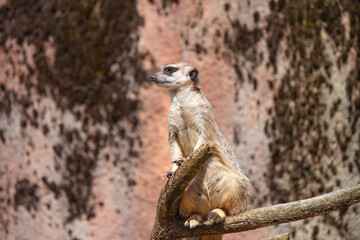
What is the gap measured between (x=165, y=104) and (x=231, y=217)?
9.18 ft

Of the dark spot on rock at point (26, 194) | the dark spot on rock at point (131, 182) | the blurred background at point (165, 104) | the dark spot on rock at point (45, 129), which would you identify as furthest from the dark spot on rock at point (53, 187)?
the dark spot on rock at point (131, 182)

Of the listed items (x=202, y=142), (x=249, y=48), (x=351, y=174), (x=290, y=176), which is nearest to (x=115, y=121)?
(x=249, y=48)

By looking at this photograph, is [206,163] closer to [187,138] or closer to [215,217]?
[187,138]

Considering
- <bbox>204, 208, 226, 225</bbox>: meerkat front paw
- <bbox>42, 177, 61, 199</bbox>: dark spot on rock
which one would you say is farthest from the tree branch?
<bbox>42, 177, 61, 199</bbox>: dark spot on rock

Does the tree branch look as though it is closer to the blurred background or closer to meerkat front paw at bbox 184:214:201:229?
meerkat front paw at bbox 184:214:201:229

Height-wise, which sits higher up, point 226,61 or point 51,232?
point 226,61

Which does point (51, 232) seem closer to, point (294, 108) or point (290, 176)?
point (290, 176)

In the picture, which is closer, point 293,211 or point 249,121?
point 293,211

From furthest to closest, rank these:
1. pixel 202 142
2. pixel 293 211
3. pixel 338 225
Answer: pixel 338 225 < pixel 202 142 < pixel 293 211

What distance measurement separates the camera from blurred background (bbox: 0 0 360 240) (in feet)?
15.6

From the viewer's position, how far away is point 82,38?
4.94 metres

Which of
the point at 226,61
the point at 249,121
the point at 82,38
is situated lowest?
the point at 249,121

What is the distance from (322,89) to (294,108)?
14.0 inches

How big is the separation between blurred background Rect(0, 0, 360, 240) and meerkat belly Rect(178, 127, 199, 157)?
101 inches
